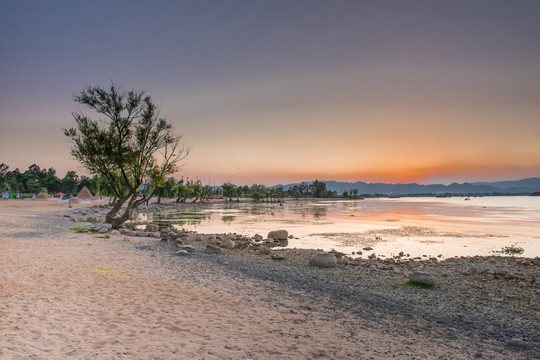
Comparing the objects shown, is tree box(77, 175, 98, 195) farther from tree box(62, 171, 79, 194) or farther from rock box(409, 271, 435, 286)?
rock box(409, 271, 435, 286)

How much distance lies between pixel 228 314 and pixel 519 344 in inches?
307

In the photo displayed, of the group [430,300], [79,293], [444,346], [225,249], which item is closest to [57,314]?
[79,293]

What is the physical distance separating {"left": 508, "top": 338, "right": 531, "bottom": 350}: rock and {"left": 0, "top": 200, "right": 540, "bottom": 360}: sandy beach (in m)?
0.05

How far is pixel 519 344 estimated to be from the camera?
815 centimetres

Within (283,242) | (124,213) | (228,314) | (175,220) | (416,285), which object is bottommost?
(175,220)

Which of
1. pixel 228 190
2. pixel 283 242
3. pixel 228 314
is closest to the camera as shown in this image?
pixel 228 314

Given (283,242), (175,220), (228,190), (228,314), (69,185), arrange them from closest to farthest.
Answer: (228,314)
(283,242)
(175,220)
(69,185)
(228,190)

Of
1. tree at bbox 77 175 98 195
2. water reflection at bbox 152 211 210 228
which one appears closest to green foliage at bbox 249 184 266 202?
tree at bbox 77 175 98 195

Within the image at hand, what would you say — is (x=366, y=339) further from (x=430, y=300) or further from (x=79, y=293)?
(x=79, y=293)

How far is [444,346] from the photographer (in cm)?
793

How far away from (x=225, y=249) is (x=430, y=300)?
45.0 feet

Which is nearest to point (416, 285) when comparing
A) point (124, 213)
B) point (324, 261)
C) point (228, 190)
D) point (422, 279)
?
point (422, 279)

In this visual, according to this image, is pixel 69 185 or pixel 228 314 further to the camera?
pixel 69 185

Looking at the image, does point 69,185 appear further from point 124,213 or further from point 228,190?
point 124,213
